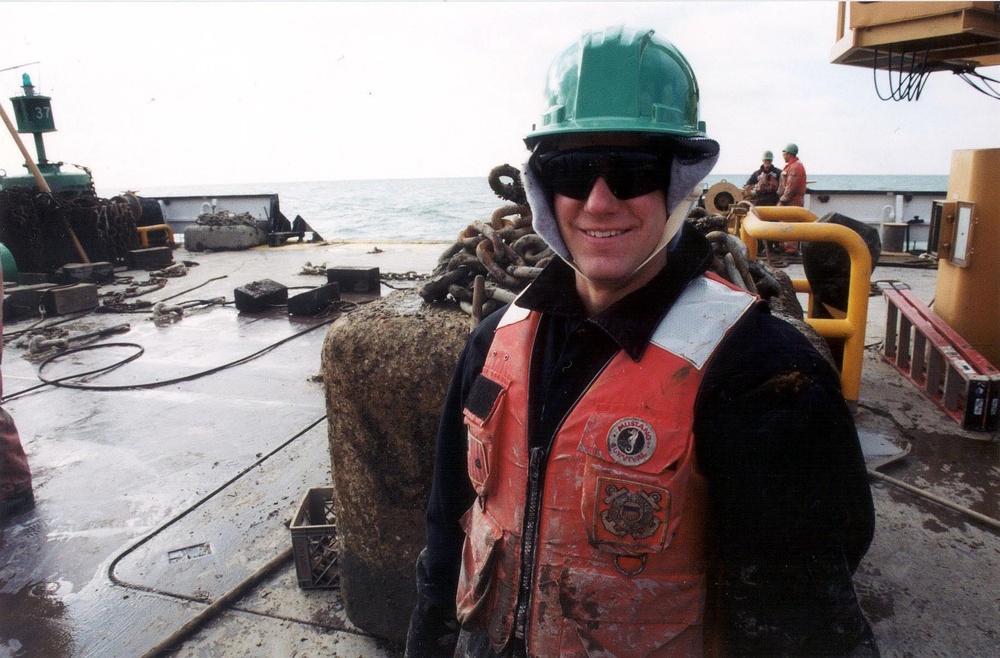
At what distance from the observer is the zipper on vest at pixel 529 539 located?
1.38 meters

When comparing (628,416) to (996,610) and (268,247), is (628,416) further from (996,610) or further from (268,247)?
(268,247)

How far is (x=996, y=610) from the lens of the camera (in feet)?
8.89

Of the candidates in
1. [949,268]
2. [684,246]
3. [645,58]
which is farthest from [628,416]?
[949,268]

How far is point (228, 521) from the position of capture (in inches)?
154

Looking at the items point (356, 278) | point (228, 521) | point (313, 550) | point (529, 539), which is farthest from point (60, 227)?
point (529, 539)

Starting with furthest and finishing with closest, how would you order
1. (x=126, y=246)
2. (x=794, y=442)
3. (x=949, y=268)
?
1. (x=126, y=246)
2. (x=949, y=268)
3. (x=794, y=442)

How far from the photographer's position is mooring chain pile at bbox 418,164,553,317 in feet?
7.95

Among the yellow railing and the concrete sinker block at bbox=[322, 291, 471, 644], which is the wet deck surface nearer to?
the concrete sinker block at bbox=[322, 291, 471, 644]

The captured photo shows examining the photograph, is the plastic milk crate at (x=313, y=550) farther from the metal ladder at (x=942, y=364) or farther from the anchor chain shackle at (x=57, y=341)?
the anchor chain shackle at (x=57, y=341)

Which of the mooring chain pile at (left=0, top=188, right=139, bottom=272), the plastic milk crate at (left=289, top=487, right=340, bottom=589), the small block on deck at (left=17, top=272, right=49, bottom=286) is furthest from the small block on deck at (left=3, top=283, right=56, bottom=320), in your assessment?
the plastic milk crate at (left=289, top=487, right=340, bottom=589)

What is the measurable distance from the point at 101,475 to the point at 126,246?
11.9 m

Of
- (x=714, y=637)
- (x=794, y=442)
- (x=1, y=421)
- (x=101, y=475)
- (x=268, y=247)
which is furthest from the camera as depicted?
(x=268, y=247)

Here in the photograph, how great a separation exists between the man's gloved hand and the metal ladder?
4.31 meters

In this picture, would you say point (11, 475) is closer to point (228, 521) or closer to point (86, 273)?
point (228, 521)
